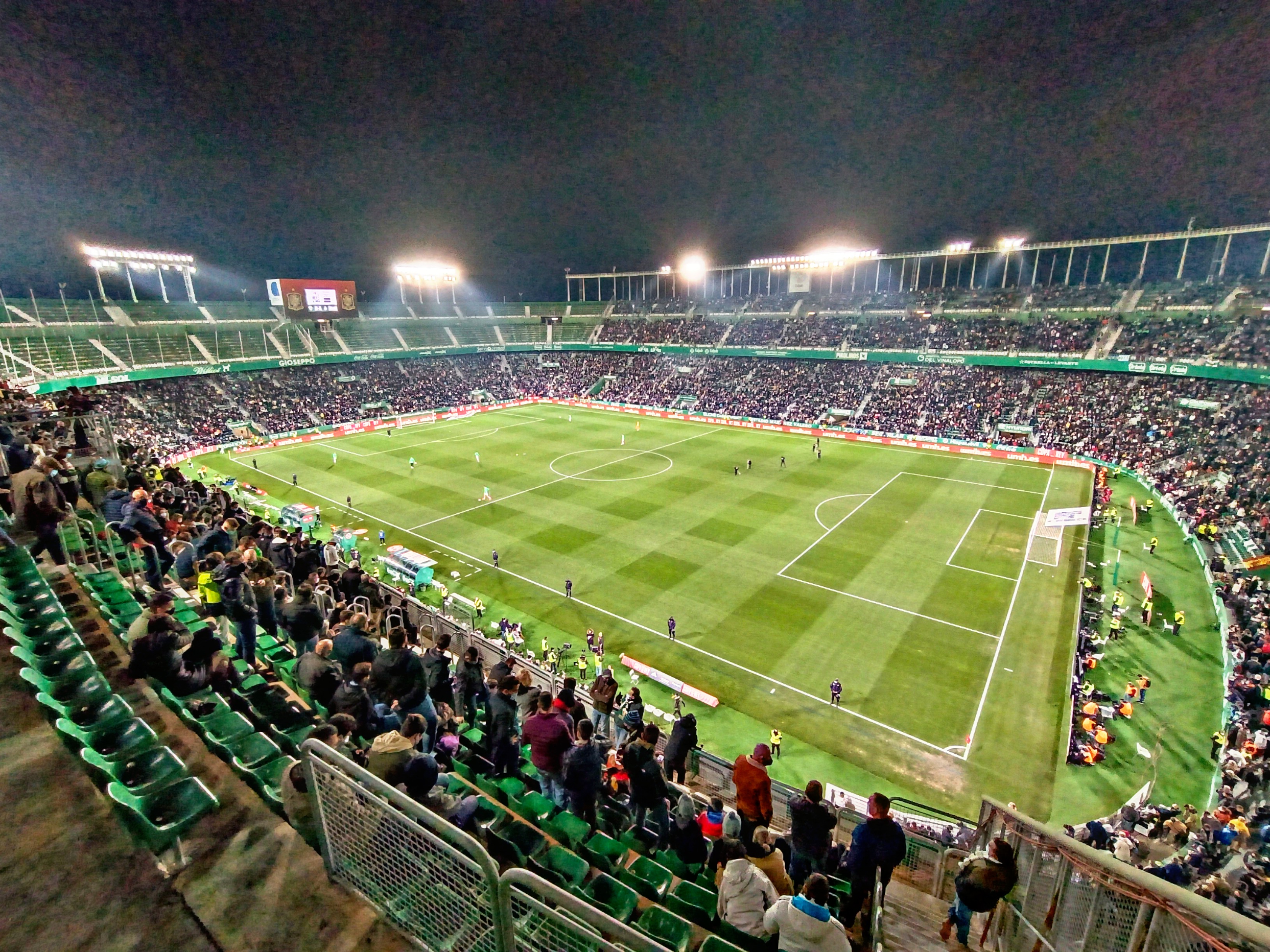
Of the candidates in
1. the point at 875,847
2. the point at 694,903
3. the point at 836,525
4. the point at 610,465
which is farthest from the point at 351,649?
the point at 610,465

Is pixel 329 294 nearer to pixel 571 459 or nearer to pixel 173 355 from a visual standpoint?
pixel 173 355

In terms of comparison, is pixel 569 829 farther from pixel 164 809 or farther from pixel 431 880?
pixel 164 809

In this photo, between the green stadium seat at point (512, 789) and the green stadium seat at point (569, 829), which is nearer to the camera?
the green stadium seat at point (569, 829)

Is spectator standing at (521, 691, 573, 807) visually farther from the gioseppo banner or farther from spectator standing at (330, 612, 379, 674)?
the gioseppo banner

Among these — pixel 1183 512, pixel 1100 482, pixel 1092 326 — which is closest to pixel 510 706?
pixel 1183 512

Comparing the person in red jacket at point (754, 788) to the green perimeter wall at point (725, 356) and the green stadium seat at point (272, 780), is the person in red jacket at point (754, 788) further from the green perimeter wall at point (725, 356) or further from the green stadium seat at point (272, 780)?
the green perimeter wall at point (725, 356)

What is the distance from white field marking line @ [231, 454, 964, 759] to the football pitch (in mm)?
83

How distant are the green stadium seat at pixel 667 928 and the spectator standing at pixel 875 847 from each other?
201 cm

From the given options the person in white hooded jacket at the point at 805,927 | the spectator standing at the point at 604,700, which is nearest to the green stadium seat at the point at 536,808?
the spectator standing at the point at 604,700

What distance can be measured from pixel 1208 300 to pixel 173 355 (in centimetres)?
9294

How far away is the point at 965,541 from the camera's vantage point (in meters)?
30.2

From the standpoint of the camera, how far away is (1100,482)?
3641cm

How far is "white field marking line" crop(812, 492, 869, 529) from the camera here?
107ft

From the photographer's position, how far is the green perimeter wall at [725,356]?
142 ft
